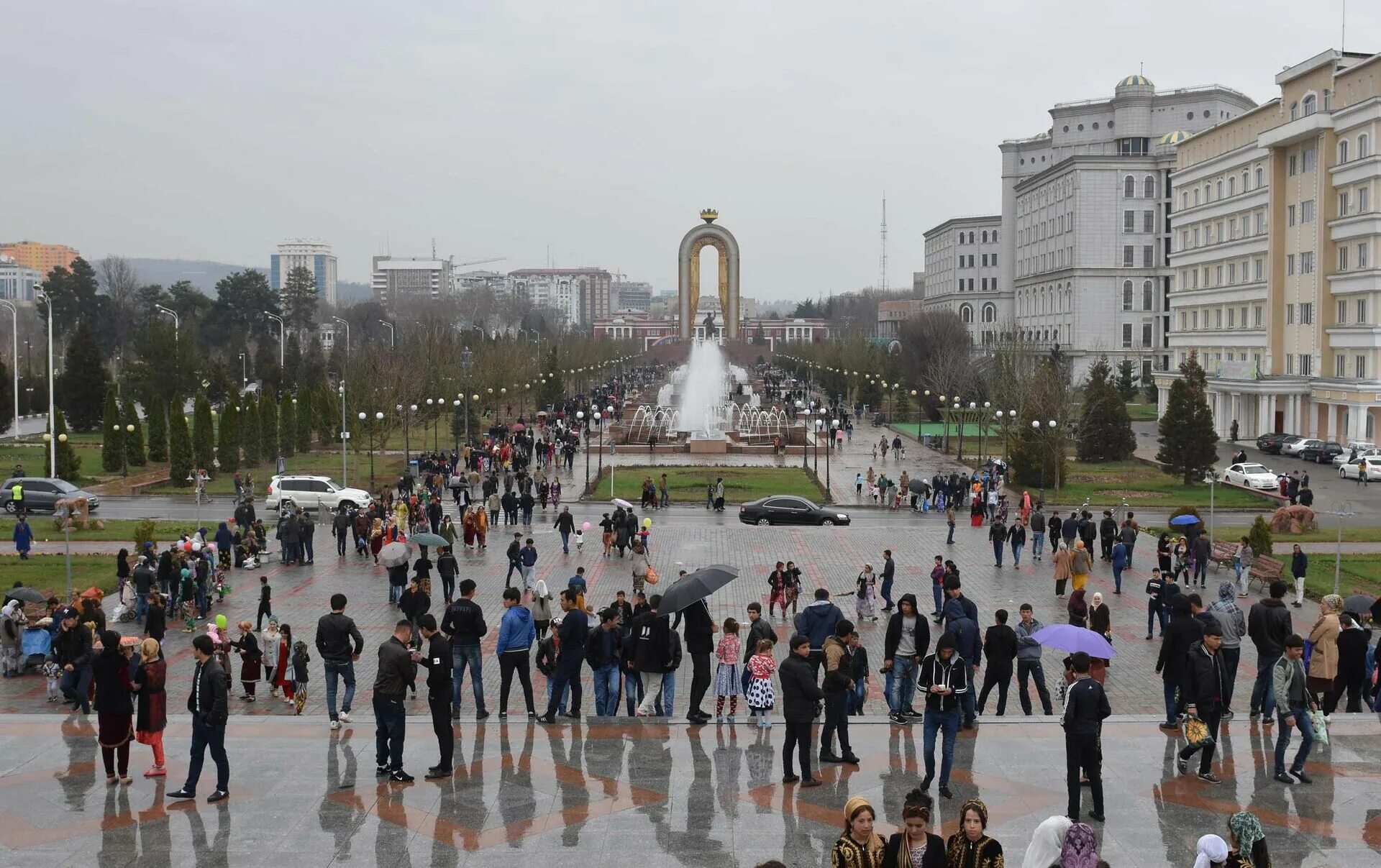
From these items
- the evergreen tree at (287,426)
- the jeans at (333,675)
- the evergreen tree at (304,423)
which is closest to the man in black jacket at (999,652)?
the jeans at (333,675)

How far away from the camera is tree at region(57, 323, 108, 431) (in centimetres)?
6016

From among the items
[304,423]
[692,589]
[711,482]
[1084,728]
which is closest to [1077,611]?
[692,589]

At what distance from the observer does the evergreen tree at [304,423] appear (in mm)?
50188

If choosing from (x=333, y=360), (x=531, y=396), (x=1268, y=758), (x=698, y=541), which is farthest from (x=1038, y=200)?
(x=1268, y=758)

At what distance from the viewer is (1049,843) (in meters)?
6.84

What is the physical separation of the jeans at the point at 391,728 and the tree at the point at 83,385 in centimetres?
5565

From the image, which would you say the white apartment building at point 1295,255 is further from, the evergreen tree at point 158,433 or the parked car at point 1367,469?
the evergreen tree at point 158,433

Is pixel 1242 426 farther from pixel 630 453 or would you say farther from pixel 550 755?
pixel 550 755

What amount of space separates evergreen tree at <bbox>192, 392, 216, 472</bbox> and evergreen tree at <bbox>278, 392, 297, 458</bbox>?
3.20 metres

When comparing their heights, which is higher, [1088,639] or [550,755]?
[1088,639]

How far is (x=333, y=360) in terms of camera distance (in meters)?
84.4

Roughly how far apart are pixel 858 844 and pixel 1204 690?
5.61m

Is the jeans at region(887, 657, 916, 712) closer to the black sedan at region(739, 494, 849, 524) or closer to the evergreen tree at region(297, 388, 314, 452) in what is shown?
the black sedan at region(739, 494, 849, 524)

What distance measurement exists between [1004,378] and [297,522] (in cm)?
3250
